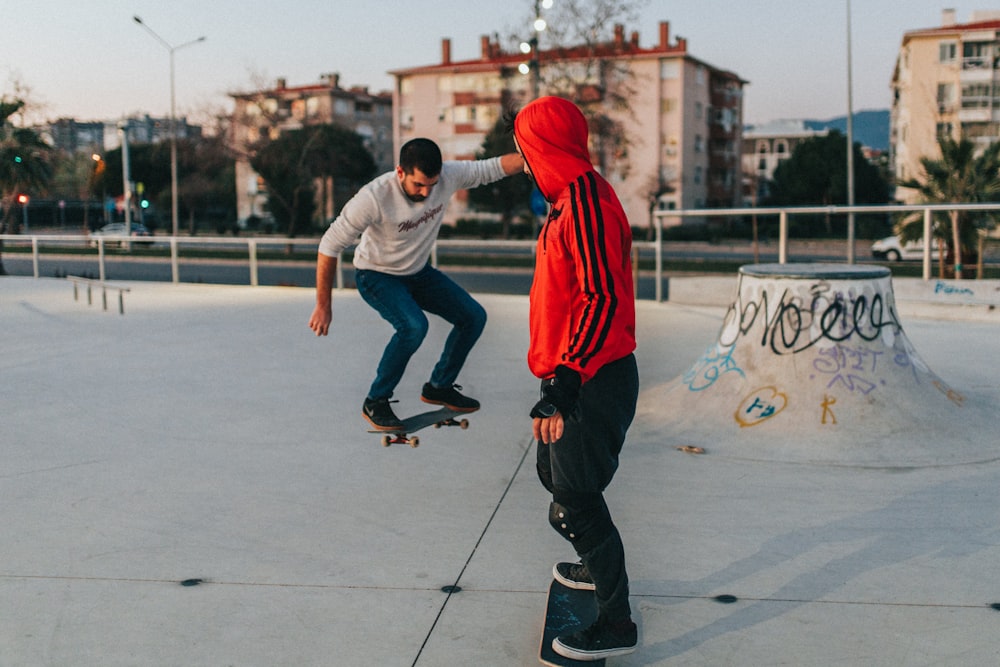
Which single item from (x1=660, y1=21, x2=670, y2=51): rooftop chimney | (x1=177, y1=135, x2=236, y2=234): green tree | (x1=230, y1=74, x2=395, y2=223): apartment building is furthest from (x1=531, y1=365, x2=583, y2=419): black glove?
(x1=660, y1=21, x2=670, y2=51): rooftop chimney

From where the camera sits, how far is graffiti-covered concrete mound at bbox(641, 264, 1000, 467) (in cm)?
554

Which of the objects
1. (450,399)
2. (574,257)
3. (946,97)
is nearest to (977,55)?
(946,97)

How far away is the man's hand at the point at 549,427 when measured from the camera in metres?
2.82

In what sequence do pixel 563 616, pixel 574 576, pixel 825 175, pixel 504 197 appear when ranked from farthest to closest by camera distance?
pixel 825 175 → pixel 504 197 → pixel 574 576 → pixel 563 616

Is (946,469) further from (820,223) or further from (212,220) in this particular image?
(212,220)

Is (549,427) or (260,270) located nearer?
(549,427)

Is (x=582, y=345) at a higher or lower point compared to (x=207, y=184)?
lower

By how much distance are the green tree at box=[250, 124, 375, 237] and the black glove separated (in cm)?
4023

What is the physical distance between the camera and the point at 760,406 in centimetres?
598

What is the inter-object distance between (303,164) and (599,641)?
1775 inches

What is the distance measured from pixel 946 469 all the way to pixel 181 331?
928 centimetres

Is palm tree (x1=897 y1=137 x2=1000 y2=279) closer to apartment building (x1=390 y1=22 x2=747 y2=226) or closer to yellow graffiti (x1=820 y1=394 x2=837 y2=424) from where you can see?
yellow graffiti (x1=820 y1=394 x2=837 y2=424)

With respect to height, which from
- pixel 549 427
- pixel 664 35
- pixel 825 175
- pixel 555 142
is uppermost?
pixel 664 35

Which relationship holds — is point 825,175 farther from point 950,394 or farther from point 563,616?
point 563,616
